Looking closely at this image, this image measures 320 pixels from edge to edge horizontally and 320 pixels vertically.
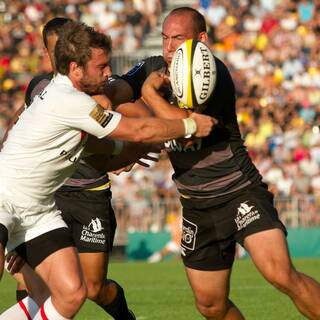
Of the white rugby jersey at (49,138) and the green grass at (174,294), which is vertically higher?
the white rugby jersey at (49,138)

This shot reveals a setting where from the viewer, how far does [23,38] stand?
27.4m

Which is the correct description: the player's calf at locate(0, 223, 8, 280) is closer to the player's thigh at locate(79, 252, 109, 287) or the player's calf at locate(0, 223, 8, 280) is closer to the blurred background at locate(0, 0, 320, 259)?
the player's thigh at locate(79, 252, 109, 287)

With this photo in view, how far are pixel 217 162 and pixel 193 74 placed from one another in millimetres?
989

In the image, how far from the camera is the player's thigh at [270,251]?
7781 mm

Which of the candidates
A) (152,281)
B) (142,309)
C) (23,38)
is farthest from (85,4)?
(142,309)

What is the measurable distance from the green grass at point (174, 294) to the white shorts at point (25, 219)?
4.08 m

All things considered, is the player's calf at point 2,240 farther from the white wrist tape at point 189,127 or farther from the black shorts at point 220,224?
the black shorts at point 220,224

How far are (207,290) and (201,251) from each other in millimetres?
319

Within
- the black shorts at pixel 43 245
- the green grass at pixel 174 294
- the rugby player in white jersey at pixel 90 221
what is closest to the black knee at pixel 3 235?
the black shorts at pixel 43 245

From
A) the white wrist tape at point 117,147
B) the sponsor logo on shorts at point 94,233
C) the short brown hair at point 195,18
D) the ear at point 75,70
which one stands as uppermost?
the short brown hair at point 195,18

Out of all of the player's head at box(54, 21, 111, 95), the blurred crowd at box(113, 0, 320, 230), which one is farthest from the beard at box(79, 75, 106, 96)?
the blurred crowd at box(113, 0, 320, 230)

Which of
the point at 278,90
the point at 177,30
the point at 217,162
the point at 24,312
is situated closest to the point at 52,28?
the point at 177,30

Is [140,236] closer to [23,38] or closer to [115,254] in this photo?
[115,254]

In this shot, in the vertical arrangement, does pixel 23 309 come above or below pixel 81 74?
below
